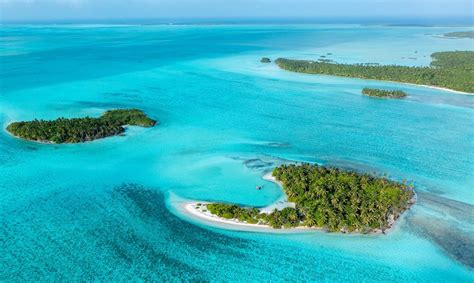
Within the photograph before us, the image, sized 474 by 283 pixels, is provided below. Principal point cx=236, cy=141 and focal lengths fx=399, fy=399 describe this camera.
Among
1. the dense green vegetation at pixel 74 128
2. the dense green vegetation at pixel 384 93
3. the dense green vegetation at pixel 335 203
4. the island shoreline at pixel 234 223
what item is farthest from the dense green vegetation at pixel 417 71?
the island shoreline at pixel 234 223

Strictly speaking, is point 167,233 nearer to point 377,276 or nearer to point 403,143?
point 377,276

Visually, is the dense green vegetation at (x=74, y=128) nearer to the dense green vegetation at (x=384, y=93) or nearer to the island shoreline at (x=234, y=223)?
the island shoreline at (x=234, y=223)

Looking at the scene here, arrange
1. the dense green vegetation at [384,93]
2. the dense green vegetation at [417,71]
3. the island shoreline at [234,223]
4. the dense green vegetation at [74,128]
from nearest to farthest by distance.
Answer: the island shoreline at [234,223] → the dense green vegetation at [74,128] → the dense green vegetation at [384,93] → the dense green vegetation at [417,71]

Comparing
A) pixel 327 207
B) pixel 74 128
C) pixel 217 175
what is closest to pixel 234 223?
pixel 327 207

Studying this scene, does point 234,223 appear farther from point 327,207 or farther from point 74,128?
point 74,128

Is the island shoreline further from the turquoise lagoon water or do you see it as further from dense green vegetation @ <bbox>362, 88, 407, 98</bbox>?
dense green vegetation @ <bbox>362, 88, 407, 98</bbox>

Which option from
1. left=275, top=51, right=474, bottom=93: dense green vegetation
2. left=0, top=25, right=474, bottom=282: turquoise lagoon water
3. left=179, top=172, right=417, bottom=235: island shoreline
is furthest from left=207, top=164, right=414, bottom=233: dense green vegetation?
left=275, top=51, right=474, bottom=93: dense green vegetation

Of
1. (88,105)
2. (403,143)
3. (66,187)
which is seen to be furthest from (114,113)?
(403,143)
